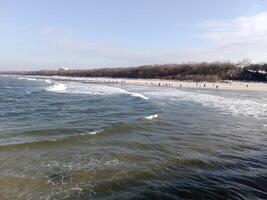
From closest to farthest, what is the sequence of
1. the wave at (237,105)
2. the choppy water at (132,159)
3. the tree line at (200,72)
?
the choppy water at (132,159) < the wave at (237,105) < the tree line at (200,72)

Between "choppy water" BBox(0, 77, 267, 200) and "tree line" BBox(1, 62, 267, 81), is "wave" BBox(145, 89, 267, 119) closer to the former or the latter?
"choppy water" BBox(0, 77, 267, 200)

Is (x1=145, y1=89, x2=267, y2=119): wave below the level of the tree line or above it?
below

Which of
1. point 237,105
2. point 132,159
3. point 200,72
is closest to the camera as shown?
point 132,159

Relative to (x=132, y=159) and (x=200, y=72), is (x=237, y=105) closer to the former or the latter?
(x=132, y=159)

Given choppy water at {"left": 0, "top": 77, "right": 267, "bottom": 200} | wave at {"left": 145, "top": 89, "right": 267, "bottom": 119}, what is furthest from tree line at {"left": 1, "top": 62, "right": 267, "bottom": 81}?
choppy water at {"left": 0, "top": 77, "right": 267, "bottom": 200}

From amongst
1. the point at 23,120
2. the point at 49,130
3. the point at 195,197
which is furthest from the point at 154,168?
the point at 23,120

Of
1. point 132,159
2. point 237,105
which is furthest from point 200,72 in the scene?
point 132,159

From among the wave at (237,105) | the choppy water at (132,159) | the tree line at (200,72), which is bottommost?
the wave at (237,105)

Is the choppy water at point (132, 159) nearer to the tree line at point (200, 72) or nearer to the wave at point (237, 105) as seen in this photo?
the wave at point (237, 105)

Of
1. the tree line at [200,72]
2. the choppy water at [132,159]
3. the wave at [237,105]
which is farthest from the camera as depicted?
the tree line at [200,72]

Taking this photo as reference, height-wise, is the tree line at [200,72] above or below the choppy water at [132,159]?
above

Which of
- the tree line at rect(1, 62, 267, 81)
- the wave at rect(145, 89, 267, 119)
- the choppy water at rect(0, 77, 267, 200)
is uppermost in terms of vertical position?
the tree line at rect(1, 62, 267, 81)

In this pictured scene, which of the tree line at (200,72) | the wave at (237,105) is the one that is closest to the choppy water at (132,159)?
the wave at (237,105)

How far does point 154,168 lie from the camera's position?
432 inches
